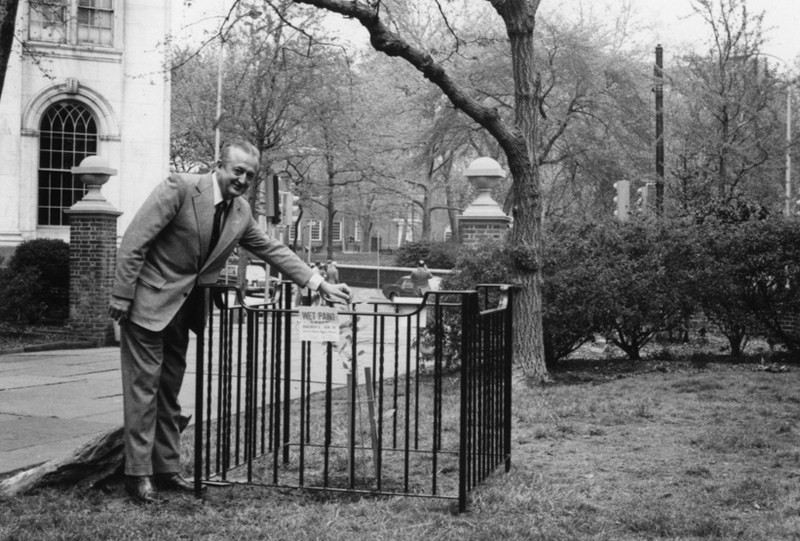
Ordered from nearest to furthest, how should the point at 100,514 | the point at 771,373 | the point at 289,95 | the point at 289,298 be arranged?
the point at 100,514
the point at 289,298
the point at 771,373
the point at 289,95

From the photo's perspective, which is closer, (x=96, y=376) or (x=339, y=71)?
(x=96, y=376)

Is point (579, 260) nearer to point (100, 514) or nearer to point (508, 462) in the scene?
point (508, 462)

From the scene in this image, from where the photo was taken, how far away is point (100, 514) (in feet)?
15.5

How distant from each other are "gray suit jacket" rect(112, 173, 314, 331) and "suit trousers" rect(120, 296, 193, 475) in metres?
0.11

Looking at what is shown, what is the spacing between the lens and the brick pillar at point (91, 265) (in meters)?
16.8

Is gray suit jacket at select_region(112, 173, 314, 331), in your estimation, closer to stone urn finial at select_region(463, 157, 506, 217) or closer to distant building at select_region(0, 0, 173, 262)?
stone urn finial at select_region(463, 157, 506, 217)

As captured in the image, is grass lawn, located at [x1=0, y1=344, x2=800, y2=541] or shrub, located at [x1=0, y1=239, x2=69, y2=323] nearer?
grass lawn, located at [x1=0, y1=344, x2=800, y2=541]

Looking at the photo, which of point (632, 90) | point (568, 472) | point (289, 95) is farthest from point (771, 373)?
point (632, 90)

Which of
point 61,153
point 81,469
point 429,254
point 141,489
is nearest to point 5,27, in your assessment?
point 81,469

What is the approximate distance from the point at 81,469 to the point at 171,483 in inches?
18.9

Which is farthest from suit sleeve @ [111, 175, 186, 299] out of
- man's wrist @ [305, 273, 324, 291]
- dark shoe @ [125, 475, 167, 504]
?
dark shoe @ [125, 475, 167, 504]

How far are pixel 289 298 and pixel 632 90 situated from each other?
92.1ft

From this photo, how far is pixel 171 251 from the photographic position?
5113 millimetres

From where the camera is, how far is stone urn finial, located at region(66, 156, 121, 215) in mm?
16812
